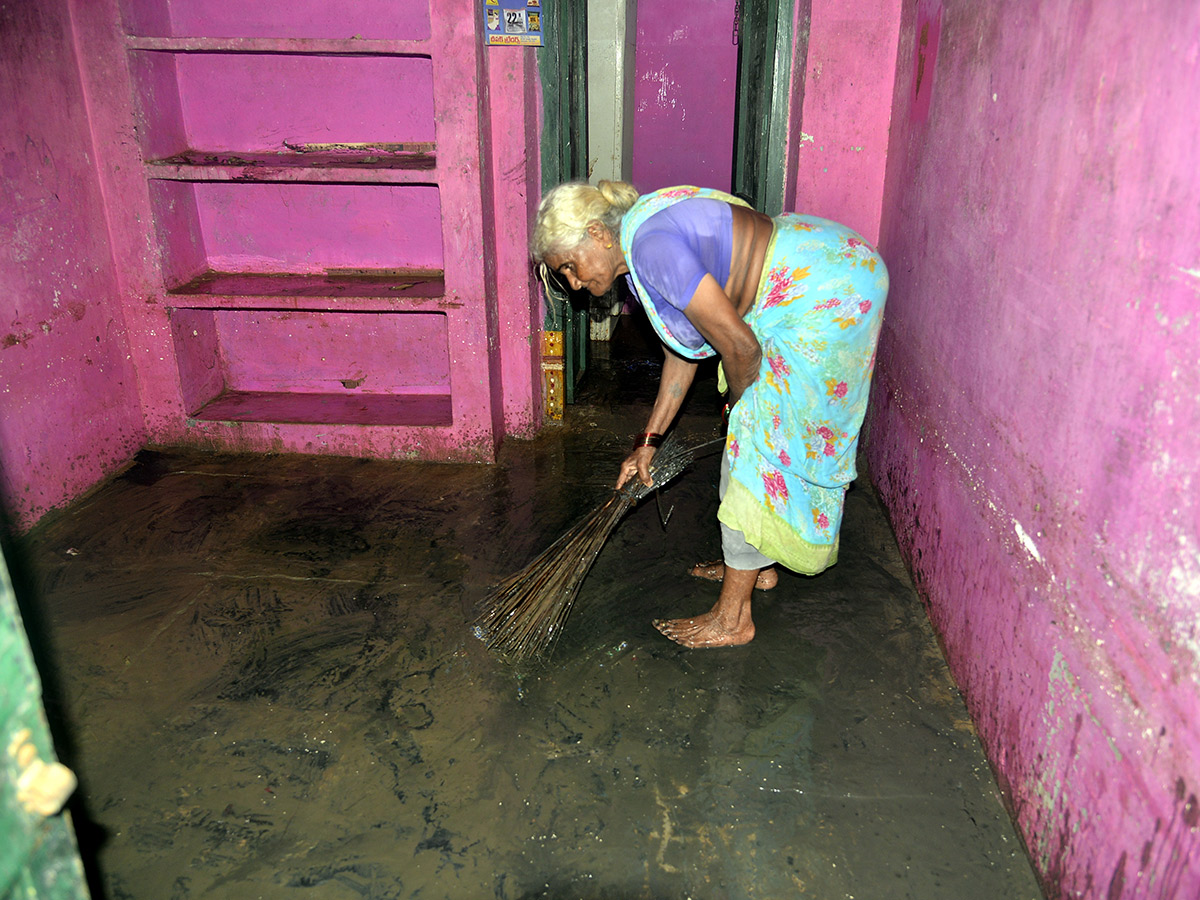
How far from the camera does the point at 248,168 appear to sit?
12.6 ft

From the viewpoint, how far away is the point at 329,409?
4.42 meters

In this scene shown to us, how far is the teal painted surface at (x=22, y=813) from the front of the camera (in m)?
0.91

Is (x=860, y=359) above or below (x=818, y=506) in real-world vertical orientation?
above

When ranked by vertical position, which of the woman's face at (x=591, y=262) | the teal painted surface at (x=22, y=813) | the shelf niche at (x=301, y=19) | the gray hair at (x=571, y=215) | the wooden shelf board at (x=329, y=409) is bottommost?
the wooden shelf board at (x=329, y=409)

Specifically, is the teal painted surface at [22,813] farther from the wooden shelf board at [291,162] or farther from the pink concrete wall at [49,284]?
the wooden shelf board at [291,162]

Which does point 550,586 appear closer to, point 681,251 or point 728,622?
point 728,622

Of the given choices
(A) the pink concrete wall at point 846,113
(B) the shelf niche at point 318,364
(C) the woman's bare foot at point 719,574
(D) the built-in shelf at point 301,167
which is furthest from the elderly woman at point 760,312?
(B) the shelf niche at point 318,364

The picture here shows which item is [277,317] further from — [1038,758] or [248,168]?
[1038,758]

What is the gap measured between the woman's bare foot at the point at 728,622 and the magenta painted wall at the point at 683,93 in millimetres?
5898

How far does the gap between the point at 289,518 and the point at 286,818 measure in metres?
1.72

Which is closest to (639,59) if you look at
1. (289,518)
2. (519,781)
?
(289,518)

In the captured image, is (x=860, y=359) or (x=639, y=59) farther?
(x=639, y=59)

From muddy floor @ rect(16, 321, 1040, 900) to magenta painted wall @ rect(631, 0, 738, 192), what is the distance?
5212mm

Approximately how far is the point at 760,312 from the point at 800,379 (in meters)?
0.22
